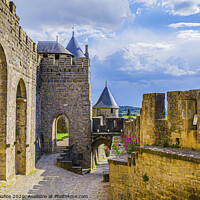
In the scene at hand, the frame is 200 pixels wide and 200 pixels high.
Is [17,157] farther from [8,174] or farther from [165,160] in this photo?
[165,160]

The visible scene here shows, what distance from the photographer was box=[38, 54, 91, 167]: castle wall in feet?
47.8

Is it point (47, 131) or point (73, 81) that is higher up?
point (73, 81)

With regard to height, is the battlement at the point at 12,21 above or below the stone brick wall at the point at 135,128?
above

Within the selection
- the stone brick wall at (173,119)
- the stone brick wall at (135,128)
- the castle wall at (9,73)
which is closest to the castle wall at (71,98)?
the stone brick wall at (135,128)

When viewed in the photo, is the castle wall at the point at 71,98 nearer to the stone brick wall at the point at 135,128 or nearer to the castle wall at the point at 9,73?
the stone brick wall at the point at 135,128

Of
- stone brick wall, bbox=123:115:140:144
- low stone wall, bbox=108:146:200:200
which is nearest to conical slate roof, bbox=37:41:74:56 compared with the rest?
stone brick wall, bbox=123:115:140:144

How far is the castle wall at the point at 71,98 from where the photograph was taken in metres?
14.6

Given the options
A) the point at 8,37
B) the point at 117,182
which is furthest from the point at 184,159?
the point at 8,37

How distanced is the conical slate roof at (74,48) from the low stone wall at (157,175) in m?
17.6

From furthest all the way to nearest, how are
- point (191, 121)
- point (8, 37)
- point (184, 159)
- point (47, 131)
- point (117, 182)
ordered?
point (47, 131), point (8, 37), point (117, 182), point (191, 121), point (184, 159)

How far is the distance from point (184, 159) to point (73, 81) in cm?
1102

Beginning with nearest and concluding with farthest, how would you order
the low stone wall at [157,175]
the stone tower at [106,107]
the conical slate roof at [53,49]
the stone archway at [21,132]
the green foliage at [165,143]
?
1. the low stone wall at [157,175]
2. the green foliage at [165,143]
3. the stone archway at [21,132]
4. the conical slate roof at [53,49]
5. the stone tower at [106,107]

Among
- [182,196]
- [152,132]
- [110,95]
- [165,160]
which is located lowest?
[182,196]

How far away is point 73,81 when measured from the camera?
14680mm
